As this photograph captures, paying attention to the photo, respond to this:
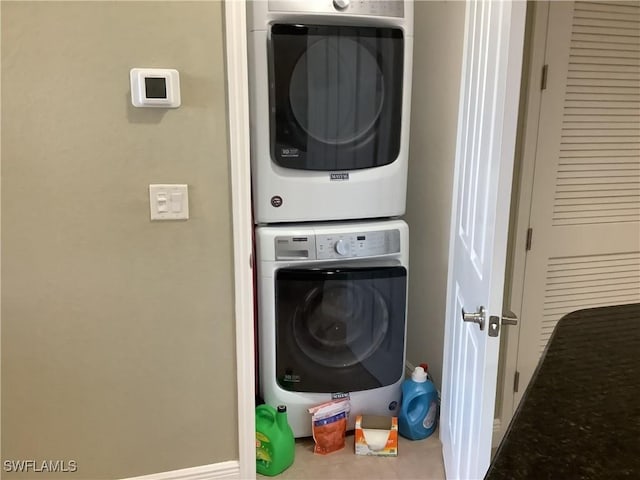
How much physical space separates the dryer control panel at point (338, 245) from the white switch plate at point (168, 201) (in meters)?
0.49

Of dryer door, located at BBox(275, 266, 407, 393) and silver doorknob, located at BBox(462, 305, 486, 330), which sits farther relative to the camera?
dryer door, located at BBox(275, 266, 407, 393)

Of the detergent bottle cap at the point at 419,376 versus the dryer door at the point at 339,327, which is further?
the detergent bottle cap at the point at 419,376

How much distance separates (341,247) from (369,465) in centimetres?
85

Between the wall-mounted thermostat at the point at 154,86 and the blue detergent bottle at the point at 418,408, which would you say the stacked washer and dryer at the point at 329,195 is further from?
the wall-mounted thermostat at the point at 154,86

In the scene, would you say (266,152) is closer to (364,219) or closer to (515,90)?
(364,219)

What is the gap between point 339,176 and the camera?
2258 millimetres

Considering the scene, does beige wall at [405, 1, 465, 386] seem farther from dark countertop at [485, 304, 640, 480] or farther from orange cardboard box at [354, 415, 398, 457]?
dark countertop at [485, 304, 640, 480]

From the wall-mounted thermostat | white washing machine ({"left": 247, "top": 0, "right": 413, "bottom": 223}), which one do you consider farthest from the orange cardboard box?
the wall-mounted thermostat

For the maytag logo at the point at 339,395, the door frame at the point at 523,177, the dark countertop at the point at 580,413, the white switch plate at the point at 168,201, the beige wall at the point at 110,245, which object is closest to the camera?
the dark countertop at the point at 580,413

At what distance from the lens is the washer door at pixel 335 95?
2.11m

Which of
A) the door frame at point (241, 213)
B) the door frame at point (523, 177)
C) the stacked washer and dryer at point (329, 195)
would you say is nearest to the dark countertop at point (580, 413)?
the door frame at point (523, 177)

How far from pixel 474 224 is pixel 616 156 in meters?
0.77

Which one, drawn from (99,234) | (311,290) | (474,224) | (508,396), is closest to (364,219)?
(311,290)

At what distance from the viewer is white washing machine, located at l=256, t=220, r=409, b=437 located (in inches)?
87.8
